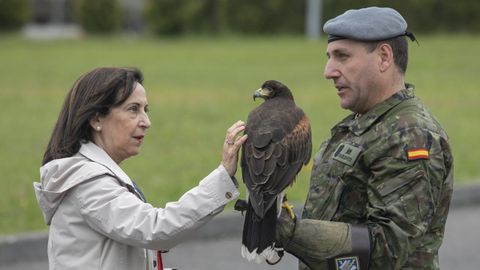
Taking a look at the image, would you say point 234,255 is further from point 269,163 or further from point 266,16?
point 266,16

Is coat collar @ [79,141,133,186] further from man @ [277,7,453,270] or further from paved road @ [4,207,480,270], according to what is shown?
paved road @ [4,207,480,270]

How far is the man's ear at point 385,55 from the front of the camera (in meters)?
3.59

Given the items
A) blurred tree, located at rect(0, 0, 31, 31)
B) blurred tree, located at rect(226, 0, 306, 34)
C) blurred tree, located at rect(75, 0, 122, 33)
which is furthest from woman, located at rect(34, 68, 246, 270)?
blurred tree, located at rect(75, 0, 122, 33)

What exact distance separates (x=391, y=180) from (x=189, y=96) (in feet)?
54.8

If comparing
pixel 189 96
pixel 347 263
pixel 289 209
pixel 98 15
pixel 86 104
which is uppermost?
pixel 86 104

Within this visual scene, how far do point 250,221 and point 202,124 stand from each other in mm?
11812


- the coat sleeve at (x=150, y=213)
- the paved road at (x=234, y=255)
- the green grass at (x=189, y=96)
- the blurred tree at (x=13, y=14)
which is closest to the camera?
the coat sleeve at (x=150, y=213)

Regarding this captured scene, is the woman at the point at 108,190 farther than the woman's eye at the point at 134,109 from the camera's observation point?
No

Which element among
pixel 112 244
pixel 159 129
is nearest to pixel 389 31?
pixel 112 244

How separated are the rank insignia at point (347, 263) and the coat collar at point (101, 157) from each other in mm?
878

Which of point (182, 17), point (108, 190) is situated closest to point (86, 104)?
point (108, 190)

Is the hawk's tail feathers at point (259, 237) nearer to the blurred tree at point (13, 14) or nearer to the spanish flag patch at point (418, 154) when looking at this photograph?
the spanish flag patch at point (418, 154)

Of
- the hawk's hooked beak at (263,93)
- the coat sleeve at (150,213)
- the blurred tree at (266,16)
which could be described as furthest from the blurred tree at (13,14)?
the coat sleeve at (150,213)

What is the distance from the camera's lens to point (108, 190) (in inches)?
133
